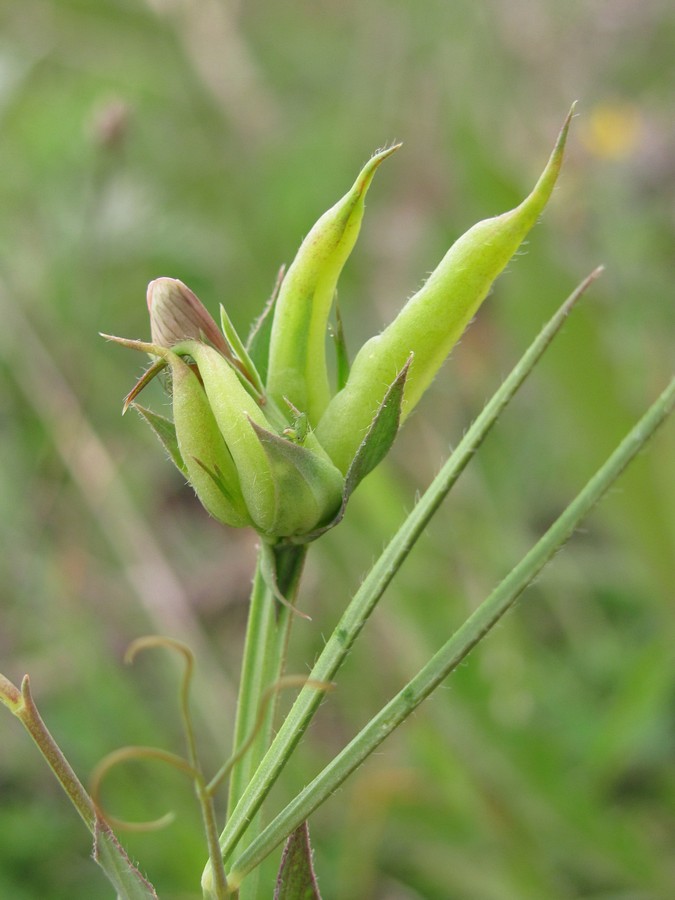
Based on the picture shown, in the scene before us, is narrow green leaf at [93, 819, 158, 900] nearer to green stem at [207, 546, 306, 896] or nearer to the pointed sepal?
green stem at [207, 546, 306, 896]

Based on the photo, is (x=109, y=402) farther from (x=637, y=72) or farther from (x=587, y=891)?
(x=637, y=72)

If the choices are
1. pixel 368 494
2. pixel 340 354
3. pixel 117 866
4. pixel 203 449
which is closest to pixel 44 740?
pixel 117 866

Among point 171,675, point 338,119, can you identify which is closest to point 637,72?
Result: point 338,119

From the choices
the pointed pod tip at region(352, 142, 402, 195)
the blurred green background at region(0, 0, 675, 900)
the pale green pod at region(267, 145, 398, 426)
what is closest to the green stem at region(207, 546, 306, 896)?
the pale green pod at region(267, 145, 398, 426)

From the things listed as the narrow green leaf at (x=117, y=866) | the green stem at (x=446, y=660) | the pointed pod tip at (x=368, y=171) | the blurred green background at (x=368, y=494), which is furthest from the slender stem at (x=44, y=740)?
the blurred green background at (x=368, y=494)

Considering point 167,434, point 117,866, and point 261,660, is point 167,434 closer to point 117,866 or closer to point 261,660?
point 261,660
